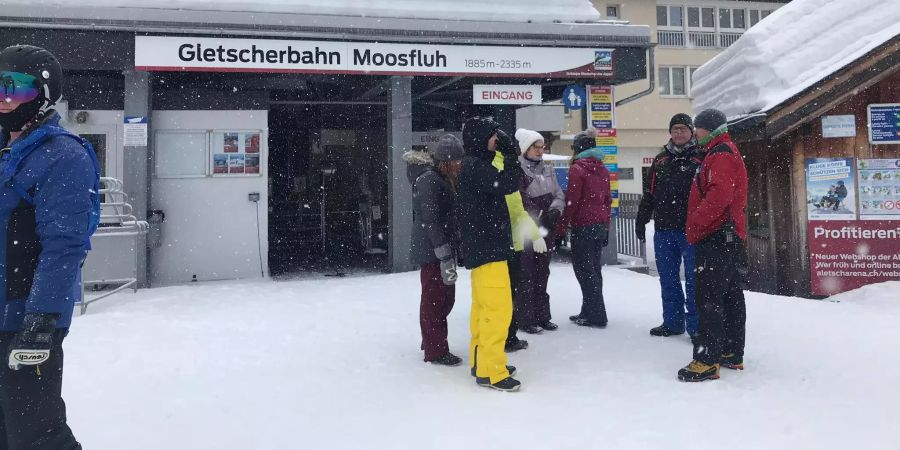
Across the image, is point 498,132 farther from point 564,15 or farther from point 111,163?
point 111,163

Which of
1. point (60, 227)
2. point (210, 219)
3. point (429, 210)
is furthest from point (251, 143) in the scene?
point (60, 227)

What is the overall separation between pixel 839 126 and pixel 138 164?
9.39 meters

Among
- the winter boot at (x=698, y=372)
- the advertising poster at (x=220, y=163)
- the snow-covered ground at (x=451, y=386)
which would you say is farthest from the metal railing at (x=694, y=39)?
the winter boot at (x=698, y=372)

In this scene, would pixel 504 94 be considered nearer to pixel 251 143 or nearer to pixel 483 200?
pixel 251 143

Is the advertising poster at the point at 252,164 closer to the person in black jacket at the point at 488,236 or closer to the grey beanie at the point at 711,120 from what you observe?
the person in black jacket at the point at 488,236

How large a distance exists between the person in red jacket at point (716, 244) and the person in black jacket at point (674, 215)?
0.70m

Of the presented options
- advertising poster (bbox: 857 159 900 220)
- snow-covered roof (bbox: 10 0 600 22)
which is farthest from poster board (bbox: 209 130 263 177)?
advertising poster (bbox: 857 159 900 220)

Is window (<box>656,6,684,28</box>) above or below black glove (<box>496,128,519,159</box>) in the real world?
above

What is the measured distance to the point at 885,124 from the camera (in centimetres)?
793

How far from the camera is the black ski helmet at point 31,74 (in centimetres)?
219

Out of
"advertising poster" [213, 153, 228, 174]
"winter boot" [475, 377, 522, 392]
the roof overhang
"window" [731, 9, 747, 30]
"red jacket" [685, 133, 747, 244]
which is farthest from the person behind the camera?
"window" [731, 9, 747, 30]

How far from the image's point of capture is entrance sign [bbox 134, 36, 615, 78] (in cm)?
809

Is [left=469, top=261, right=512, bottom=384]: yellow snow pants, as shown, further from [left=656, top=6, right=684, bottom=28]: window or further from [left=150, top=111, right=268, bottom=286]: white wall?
[left=656, top=6, right=684, bottom=28]: window

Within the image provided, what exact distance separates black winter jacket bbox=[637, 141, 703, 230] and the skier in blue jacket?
165 inches
